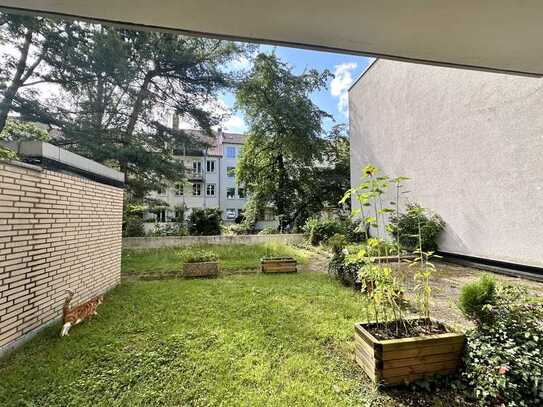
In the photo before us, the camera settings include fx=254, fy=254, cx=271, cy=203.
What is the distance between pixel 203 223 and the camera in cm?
1126

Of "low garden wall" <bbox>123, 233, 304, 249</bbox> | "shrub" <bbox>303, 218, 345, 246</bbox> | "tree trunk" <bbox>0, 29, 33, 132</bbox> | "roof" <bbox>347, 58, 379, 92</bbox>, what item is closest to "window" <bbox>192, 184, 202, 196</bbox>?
"low garden wall" <bbox>123, 233, 304, 249</bbox>

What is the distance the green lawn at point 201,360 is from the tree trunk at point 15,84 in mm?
8849

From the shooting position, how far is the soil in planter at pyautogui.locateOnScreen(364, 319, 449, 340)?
7.60 ft

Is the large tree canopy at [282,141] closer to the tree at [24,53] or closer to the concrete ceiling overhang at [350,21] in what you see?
the tree at [24,53]

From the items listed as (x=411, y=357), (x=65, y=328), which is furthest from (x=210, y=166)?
(x=411, y=357)

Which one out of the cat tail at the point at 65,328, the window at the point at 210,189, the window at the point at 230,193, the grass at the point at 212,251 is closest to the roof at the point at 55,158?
the cat tail at the point at 65,328

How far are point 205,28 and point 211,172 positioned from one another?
26344 millimetres

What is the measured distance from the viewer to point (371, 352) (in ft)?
7.16

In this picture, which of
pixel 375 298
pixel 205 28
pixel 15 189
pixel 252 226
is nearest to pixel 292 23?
pixel 205 28

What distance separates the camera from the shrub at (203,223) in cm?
1123

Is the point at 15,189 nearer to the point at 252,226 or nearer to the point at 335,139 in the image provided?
the point at 252,226

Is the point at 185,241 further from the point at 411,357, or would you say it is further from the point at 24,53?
the point at 411,357

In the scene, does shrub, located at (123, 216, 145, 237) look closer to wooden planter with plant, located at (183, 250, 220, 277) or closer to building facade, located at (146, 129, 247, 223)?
wooden planter with plant, located at (183, 250, 220, 277)

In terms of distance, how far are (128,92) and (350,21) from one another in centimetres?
1141
